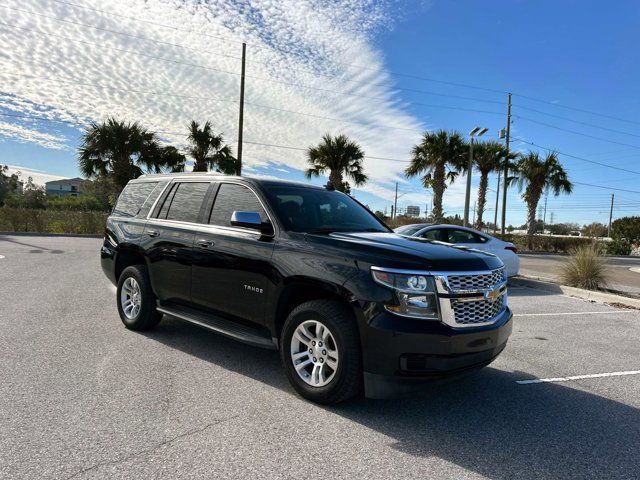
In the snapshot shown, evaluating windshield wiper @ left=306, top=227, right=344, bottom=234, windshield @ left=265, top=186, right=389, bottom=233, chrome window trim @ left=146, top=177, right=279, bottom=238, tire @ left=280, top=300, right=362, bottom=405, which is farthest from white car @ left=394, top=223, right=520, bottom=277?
tire @ left=280, top=300, right=362, bottom=405

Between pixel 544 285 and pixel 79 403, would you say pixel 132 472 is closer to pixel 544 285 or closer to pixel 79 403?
pixel 79 403

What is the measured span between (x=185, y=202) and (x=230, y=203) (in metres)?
0.83

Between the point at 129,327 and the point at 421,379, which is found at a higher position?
the point at 421,379

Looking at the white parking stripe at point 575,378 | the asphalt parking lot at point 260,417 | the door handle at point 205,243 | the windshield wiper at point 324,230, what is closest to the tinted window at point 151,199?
the door handle at point 205,243

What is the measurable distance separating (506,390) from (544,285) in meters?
8.11

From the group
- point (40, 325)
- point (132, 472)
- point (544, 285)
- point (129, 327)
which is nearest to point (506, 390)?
point (132, 472)

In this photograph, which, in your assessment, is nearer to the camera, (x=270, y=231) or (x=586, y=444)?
(x=586, y=444)

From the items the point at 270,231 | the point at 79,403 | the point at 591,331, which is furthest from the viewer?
the point at 591,331

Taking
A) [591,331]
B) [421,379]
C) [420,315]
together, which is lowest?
[591,331]

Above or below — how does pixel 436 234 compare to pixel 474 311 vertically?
above

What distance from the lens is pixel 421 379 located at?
124 inches

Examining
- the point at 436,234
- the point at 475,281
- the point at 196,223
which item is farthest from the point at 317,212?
the point at 436,234

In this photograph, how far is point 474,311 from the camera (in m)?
3.40

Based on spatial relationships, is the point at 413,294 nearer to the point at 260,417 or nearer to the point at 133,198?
the point at 260,417
